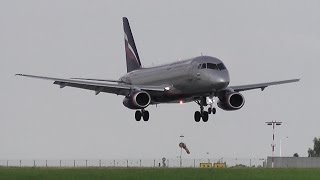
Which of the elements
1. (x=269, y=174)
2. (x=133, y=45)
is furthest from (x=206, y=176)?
(x=133, y=45)

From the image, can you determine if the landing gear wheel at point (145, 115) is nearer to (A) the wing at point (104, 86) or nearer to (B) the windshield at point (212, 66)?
(A) the wing at point (104, 86)

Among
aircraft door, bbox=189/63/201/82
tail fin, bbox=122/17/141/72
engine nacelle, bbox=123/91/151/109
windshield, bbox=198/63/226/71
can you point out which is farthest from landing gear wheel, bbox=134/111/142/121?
tail fin, bbox=122/17/141/72

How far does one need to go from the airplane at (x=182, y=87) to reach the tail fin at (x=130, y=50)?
16244 millimetres

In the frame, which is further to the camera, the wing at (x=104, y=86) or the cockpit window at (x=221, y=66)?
the wing at (x=104, y=86)

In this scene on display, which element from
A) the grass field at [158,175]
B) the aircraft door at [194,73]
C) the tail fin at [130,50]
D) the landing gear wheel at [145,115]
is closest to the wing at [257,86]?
the landing gear wheel at [145,115]

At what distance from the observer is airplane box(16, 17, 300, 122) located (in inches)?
4163

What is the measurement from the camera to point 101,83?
117 m

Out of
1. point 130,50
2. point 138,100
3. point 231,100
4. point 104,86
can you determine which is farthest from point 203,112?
point 130,50

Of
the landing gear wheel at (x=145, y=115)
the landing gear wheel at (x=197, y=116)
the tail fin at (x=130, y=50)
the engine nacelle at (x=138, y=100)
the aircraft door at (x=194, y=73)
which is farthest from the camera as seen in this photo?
the tail fin at (x=130, y=50)

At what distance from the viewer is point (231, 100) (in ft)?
367

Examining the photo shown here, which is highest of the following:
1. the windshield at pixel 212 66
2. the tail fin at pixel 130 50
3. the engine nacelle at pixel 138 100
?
the tail fin at pixel 130 50

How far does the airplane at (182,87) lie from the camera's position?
10575 cm

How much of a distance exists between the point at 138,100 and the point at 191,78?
768 centimetres

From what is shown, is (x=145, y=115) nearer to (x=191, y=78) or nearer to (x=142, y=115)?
(x=142, y=115)
